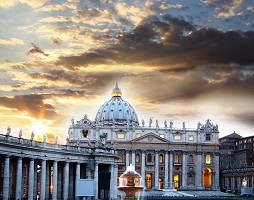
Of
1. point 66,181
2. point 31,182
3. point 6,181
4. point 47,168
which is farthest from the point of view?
point 47,168

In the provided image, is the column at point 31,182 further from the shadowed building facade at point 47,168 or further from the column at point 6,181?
the column at point 6,181

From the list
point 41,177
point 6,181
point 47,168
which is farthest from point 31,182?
point 47,168

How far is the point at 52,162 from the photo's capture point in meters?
102

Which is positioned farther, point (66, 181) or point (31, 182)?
point (66, 181)

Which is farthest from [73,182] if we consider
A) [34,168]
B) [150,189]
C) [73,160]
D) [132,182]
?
[150,189]

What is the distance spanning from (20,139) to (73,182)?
74.2ft

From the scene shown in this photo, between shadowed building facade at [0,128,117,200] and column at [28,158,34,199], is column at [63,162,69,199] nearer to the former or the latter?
shadowed building facade at [0,128,117,200]

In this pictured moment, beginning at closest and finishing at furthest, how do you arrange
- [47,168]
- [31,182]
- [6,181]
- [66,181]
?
[6,181]
[31,182]
[66,181]
[47,168]

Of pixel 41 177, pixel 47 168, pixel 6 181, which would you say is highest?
pixel 47 168

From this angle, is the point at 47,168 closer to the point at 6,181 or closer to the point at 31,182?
the point at 31,182

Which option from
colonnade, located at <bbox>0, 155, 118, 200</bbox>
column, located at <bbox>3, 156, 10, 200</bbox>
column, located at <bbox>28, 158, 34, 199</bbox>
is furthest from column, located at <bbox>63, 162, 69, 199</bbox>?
column, located at <bbox>3, 156, 10, 200</bbox>

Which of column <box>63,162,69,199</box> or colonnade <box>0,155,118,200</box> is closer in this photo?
colonnade <box>0,155,118,200</box>

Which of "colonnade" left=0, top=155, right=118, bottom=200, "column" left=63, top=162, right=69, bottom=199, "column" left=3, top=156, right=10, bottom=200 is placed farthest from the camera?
"column" left=63, top=162, right=69, bottom=199

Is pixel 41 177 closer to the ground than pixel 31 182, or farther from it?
farther from it
